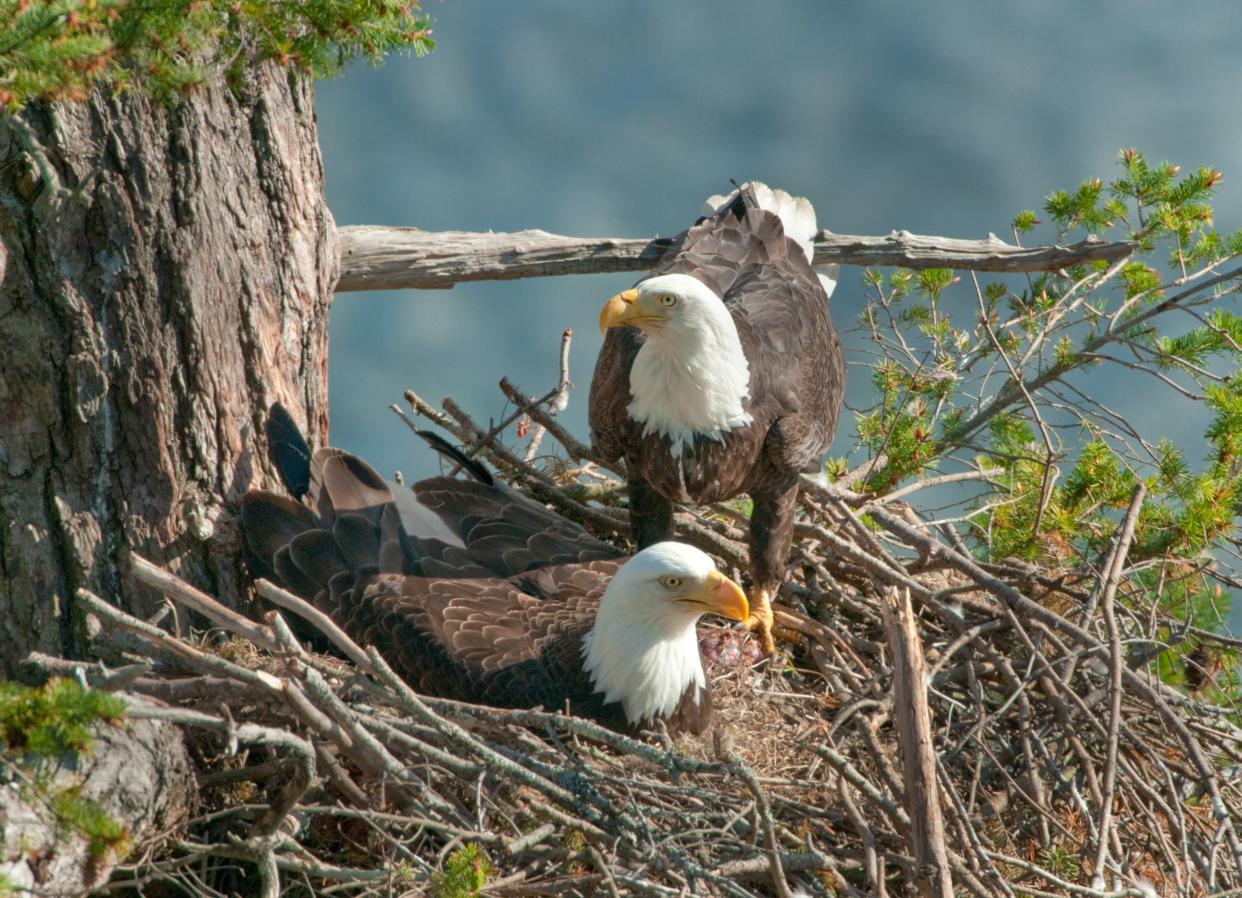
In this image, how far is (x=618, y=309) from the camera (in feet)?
13.7

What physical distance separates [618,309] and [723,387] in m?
0.44

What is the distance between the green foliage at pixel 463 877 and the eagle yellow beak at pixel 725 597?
1.21 metres

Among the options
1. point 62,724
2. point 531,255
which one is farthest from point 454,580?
point 62,724

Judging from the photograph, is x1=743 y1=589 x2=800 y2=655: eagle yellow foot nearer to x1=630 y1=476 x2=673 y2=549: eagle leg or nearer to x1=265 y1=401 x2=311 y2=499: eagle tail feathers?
x1=630 y1=476 x2=673 y2=549: eagle leg

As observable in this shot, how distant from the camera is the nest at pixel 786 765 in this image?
2840 mm

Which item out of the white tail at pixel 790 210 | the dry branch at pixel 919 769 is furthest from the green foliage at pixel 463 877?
the white tail at pixel 790 210

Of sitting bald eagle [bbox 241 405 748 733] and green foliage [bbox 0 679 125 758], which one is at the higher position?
green foliage [bbox 0 679 125 758]

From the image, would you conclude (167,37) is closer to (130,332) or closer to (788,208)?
(130,332)

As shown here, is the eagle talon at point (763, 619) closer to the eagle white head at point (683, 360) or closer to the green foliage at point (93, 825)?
the eagle white head at point (683, 360)

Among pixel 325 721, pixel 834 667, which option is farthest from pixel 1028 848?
pixel 325 721

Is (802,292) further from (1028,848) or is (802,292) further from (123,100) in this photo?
(123,100)

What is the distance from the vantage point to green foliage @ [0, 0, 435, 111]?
2244mm

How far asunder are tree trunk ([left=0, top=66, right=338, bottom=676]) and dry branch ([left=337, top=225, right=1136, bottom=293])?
0.53m

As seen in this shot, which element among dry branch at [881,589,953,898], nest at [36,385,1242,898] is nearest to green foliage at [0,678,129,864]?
nest at [36,385,1242,898]
